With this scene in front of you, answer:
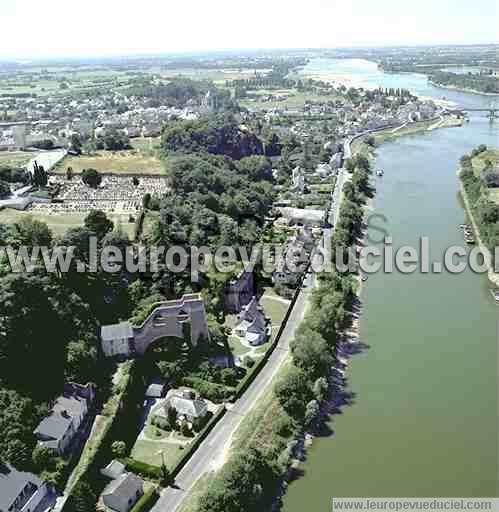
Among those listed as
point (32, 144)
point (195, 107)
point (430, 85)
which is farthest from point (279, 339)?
point (430, 85)

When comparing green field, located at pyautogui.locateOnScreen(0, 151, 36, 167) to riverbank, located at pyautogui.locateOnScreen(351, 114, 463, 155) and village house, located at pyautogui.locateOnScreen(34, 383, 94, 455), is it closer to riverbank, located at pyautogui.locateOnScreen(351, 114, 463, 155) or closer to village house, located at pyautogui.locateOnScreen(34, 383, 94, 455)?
village house, located at pyautogui.locateOnScreen(34, 383, 94, 455)

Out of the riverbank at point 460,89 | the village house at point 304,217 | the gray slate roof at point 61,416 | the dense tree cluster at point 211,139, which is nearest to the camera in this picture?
the gray slate roof at point 61,416

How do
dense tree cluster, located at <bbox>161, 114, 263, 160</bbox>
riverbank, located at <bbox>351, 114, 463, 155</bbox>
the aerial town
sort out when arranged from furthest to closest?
riverbank, located at <bbox>351, 114, 463, 155</bbox>
dense tree cluster, located at <bbox>161, 114, 263, 160</bbox>
the aerial town

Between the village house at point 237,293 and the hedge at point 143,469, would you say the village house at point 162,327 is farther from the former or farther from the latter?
the hedge at point 143,469

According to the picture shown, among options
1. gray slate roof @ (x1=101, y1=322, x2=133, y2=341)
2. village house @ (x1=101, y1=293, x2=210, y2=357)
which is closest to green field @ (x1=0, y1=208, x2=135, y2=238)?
village house @ (x1=101, y1=293, x2=210, y2=357)

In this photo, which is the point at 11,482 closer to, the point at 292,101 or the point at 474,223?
the point at 474,223

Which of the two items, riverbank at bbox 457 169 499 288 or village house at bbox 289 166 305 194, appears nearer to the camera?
→ riverbank at bbox 457 169 499 288

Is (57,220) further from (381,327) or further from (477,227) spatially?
(477,227)

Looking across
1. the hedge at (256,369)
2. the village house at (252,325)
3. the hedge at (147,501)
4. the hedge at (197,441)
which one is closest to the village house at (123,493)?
the hedge at (147,501)
